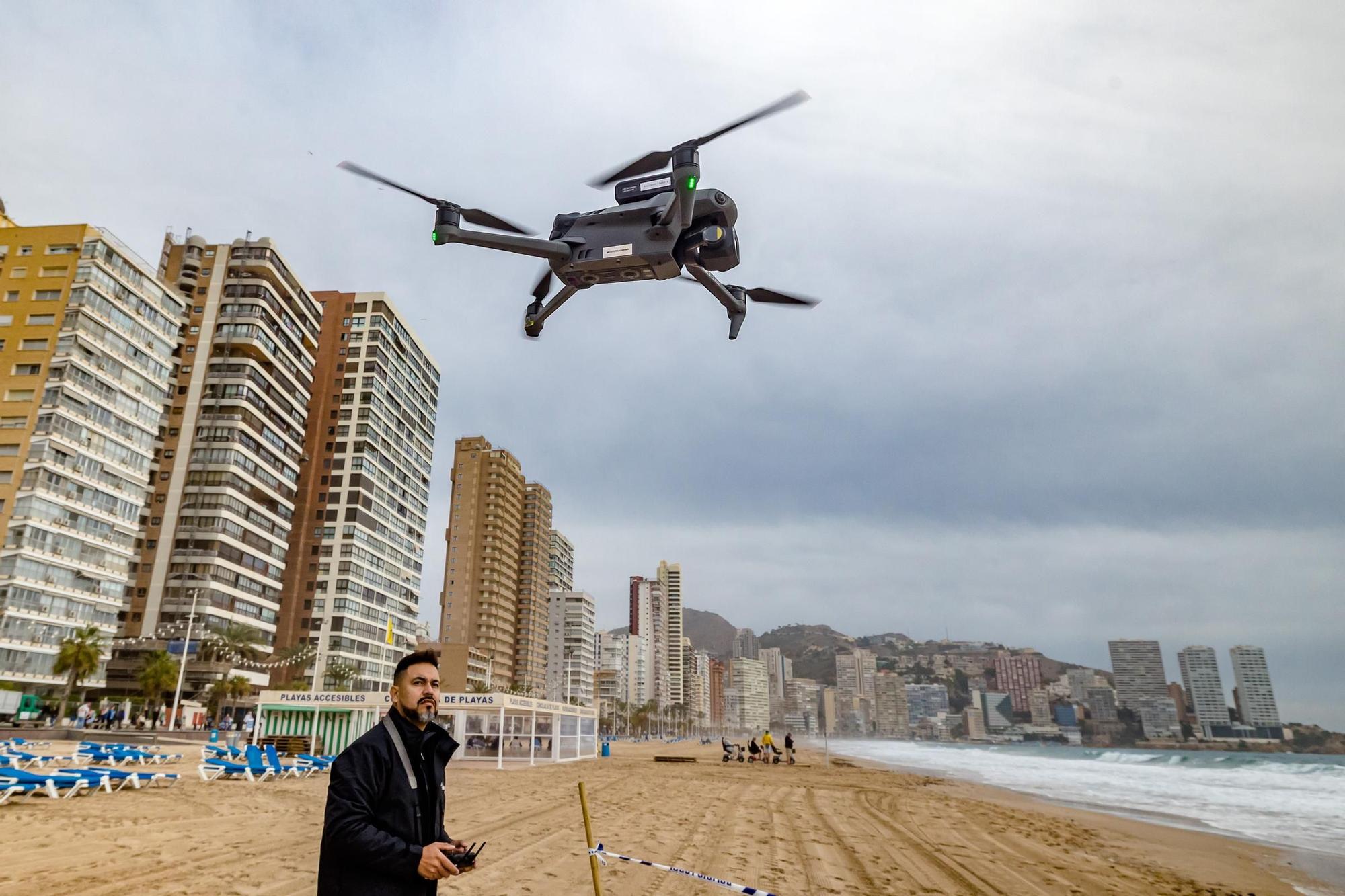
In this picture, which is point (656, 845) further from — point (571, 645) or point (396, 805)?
point (571, 645)

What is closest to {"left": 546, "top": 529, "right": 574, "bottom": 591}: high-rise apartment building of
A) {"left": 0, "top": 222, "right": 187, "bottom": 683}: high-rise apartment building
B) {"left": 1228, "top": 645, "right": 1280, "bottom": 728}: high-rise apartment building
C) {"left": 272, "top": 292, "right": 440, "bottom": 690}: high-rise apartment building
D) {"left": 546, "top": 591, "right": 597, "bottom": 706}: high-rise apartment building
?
{"left": 546, "top": 591, "right": 597, "bottom": 706}: high-rise apartment building

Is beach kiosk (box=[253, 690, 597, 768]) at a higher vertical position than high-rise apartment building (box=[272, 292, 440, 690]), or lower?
lower

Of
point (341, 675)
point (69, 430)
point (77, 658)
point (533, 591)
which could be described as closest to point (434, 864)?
point (77, 658)

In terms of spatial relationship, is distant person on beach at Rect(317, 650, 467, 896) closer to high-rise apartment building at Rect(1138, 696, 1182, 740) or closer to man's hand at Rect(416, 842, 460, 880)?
man's hand at Rect(416, 842, 460, 880)

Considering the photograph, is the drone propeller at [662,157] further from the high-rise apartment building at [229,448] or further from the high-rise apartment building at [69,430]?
the high-rise apartment building at [229,448]

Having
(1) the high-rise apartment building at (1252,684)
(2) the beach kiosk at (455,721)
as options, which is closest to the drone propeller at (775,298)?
(2) the beach kiosk at (455,721)

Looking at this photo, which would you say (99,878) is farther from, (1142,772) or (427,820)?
(1142,772)

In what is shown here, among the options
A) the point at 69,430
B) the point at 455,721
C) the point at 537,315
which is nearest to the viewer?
the point at 537,315
